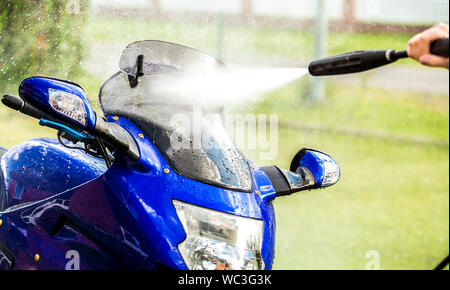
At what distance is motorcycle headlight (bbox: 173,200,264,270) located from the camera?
215 centimetres

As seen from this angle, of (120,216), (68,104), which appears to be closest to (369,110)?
(120,216)

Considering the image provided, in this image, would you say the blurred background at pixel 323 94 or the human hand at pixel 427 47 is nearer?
the human hand at pixel 427 47

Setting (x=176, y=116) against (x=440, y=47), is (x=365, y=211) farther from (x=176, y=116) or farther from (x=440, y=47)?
(x=440, y=47)

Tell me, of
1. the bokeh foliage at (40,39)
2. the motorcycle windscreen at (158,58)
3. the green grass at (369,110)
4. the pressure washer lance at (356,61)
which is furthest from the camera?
the green grass at (369,110)

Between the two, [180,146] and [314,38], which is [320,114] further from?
[180,146]

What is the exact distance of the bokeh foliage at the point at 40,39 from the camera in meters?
3.96

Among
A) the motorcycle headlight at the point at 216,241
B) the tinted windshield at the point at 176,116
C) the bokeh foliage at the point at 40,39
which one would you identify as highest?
the bokeh foliage at the point at 40,39

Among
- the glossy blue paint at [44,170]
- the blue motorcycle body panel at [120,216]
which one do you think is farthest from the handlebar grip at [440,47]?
the glossy blue paint at [44,170]

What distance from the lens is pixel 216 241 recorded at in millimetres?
2176

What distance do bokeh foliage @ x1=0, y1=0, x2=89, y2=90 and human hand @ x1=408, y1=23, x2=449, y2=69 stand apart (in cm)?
242

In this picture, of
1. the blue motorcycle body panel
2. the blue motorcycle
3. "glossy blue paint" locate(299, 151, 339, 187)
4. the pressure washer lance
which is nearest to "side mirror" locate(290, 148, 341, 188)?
"glossy blue paint" locate(299, 151, 339, 187)

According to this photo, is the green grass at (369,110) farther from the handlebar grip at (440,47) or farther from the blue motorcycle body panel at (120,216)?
the handlebar grip at (440,47)

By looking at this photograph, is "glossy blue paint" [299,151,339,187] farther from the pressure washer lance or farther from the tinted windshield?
the pressure washer lance

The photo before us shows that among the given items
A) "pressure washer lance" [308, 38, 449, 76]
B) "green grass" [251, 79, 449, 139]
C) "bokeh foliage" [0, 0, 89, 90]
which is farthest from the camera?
"green grass" [251, 79, 449, 139]
